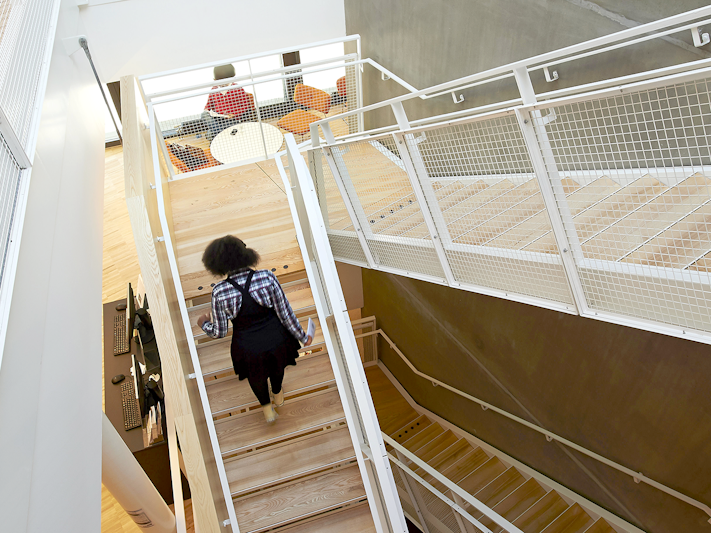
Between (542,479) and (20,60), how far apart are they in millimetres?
5939

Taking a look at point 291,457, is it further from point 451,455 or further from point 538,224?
point 451,455

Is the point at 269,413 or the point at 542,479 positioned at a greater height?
the point at 269,413

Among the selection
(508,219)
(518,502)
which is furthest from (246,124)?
(518,502)

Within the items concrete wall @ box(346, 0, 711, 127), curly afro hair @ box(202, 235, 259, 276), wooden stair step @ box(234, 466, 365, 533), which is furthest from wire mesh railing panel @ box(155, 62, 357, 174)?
wooden stair step @ box(234, 466, 365, 533)

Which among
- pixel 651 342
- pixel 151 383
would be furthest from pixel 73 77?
pixel 651 342

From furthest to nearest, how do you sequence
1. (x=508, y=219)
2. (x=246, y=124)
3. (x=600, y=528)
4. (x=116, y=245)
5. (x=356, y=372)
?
1. (x=116, y=245)
2. (x=246, y=124)
3. (x=600, y=528)
4. (x=508, y=219)
5. (x=356, y=372)

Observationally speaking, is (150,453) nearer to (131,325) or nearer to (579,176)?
(131,325)

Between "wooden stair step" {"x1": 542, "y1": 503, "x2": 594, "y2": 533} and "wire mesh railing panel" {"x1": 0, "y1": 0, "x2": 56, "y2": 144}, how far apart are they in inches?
214

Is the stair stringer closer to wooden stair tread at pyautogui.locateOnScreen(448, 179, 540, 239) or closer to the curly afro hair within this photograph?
wooden stair tread at pyautogui.locateOnScreen(448, 179, 540, 239)

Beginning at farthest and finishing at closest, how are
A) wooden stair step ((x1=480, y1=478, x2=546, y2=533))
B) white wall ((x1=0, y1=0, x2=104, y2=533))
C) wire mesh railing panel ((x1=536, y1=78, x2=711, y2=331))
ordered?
wooden stair step ((x1=480, y1=478, x2=546, y2=533)) < wire mesh railing panel ((x1=536, y1=78, x2=711, y2=331)) < white wall ((x1=0, y1=0, x2=104, y2=533))

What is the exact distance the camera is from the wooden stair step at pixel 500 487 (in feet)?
18.1

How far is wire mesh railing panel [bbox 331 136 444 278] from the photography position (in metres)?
3.56

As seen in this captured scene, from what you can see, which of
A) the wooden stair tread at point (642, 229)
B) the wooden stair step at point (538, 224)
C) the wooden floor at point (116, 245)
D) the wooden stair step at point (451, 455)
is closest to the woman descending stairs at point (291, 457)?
the wooden stair step at point (538, 224)

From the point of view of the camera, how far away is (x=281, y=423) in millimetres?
3725
